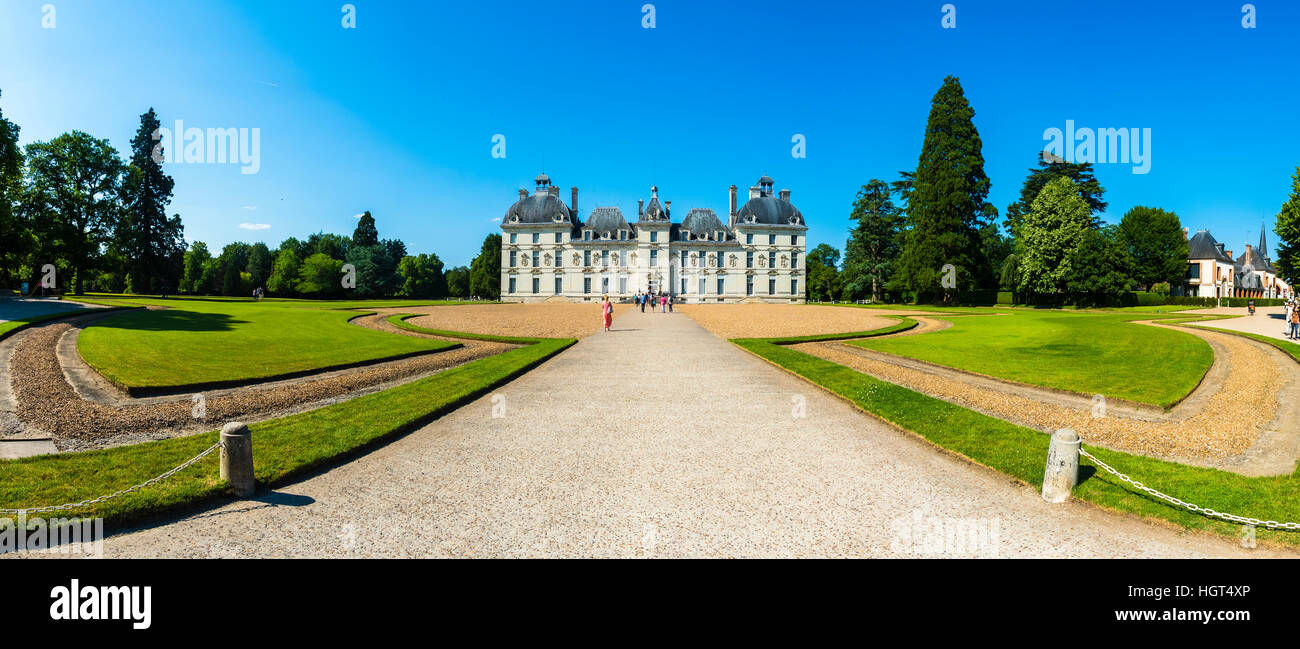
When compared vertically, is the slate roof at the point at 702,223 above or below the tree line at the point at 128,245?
above

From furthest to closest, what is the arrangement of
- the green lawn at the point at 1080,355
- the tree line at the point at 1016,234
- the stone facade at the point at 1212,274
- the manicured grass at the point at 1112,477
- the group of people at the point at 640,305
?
the stone facade at the point at 1212,274 < the tree line at the point at 1016,234 < the group of people at the point at 640,305 < the green lawn at the point at 1080,355 < the manicured grass at the point at 1112,477

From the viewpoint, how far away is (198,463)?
241 inches

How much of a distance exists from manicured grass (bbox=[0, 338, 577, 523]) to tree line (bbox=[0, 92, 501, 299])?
3000cm

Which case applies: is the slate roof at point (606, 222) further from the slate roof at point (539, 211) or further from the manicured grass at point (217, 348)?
the manicured grass at point (217, 348)

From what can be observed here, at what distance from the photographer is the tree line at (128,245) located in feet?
115

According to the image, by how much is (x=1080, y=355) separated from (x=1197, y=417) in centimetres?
739

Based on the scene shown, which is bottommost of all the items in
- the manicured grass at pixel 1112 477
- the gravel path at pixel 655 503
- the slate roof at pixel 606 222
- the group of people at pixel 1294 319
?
the gravel path at pixel 655 503

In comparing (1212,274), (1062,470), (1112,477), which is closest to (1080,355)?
(1112,477)

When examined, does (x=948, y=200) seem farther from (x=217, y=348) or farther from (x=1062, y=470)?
(x=217, y=348)

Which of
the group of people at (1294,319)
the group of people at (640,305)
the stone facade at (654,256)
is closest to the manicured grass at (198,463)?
the group of people at (640,305)

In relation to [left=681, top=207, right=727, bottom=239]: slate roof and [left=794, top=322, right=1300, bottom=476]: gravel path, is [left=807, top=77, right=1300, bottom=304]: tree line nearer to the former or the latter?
[left=681, top=207, right=727, bottom=239]: slate roof

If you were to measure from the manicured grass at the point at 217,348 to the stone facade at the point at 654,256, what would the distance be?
58638mm

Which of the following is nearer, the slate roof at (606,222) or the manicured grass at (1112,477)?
the manicured grass at (1112,477)
